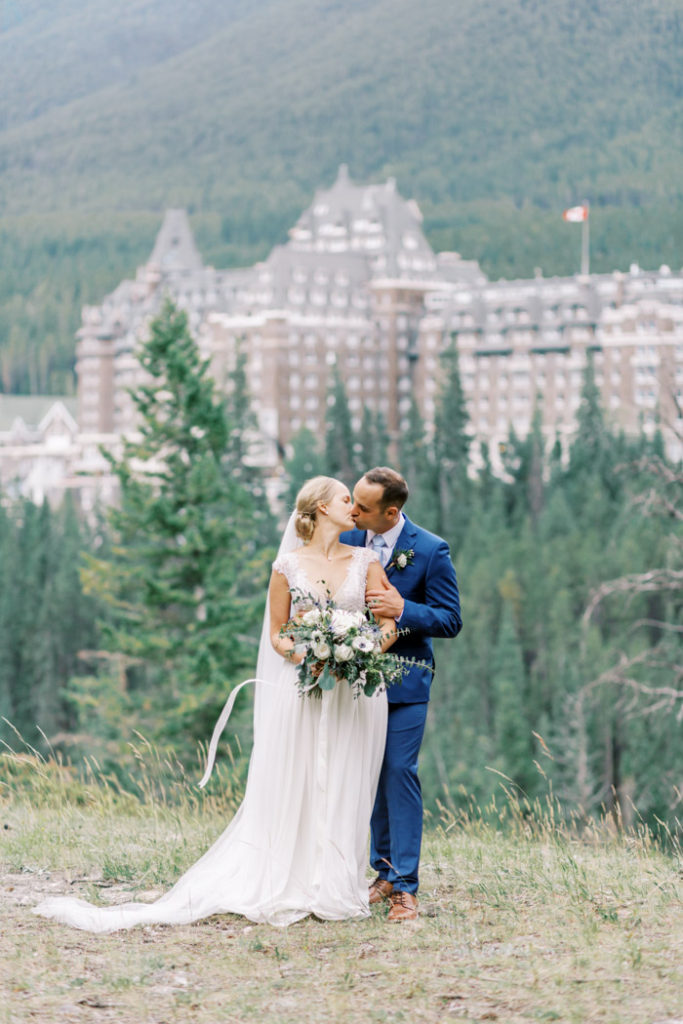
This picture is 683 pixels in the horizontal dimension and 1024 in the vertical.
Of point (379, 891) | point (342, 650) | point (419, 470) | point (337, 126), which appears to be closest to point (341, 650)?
point (342, 650)

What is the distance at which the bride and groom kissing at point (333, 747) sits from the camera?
250 inches

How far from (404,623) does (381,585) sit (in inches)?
7.5

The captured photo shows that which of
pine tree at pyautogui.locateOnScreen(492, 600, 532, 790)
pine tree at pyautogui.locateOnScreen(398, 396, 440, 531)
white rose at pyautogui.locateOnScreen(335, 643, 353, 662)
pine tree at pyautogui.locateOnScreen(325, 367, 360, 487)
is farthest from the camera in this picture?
pine tree at pyautogui.locateOnScreen(325, 367, 360, 487)

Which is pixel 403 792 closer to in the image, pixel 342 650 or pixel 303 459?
pixel 342 650

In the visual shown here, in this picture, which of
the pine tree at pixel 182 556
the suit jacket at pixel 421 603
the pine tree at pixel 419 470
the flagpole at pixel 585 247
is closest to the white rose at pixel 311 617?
the suit jacket at pixel 421 603

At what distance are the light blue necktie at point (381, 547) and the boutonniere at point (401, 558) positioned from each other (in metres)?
0.04

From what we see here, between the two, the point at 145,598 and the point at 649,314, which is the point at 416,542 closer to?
the point at 145,598

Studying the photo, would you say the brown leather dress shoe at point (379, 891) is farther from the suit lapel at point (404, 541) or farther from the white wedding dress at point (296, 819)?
the suit lapel at point (404, 541)

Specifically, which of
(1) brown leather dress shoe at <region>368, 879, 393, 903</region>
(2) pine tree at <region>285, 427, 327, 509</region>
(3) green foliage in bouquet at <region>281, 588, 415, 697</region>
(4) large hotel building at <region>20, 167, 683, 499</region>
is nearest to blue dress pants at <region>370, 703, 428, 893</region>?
(1) brown leather dress shoe at <region>368, 879, 393, 903</region>

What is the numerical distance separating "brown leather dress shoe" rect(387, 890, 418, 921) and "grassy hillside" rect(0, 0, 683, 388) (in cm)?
14128

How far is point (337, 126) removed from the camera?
17950cm

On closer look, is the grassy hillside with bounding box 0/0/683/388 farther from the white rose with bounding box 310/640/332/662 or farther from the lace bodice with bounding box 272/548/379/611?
the white rose with bounding box 310/640/332/662

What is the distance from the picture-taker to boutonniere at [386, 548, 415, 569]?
6.47m

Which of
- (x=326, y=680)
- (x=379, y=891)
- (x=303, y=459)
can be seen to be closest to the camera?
(x=326, y=680)
